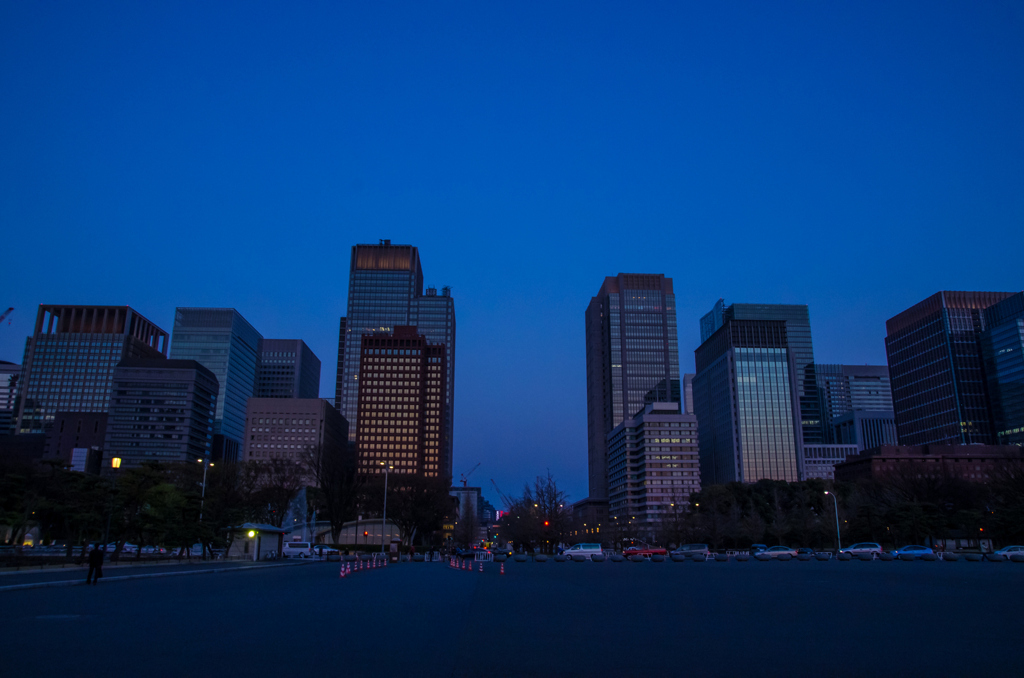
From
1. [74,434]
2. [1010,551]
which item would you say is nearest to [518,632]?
[1010,551]

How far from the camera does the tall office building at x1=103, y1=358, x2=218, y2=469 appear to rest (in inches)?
7515

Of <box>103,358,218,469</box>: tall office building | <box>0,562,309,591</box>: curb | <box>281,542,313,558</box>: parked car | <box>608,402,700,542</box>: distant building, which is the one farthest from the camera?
<box>103,358,218,469</box>: tall office building

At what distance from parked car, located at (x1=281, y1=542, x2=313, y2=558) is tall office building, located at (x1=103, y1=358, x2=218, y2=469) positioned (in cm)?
13465

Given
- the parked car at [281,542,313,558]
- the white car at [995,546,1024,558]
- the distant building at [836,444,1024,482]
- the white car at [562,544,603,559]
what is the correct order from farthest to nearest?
the distant building at [836,444,1024,482]
the parked car at [281,542,313,558]
the white car at [562,544,603,559]
the white car at [995,546,1024,558]

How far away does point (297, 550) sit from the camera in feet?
231

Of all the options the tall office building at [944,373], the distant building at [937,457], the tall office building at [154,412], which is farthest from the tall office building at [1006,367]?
the tall office building at [154,412]

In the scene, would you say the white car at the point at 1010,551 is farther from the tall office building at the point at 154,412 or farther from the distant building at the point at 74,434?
the distant building at the point at 74,434

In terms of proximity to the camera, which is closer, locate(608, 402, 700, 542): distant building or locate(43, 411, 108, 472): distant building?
locate(608, 402, 700, 542): distant building

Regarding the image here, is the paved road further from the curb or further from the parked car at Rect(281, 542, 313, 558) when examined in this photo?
the parked car at Rect(281, 542, 313, 558)

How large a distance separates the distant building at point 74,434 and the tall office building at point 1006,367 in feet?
768

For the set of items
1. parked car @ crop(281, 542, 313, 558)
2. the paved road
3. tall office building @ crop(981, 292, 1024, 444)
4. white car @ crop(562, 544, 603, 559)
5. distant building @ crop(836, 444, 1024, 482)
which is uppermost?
tall office building @ crop(981, 292, 1024, 444)

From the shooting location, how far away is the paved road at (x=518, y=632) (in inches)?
347

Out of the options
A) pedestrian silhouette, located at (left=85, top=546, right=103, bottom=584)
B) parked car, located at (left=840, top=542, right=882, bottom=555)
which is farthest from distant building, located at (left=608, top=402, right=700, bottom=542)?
pedestrian silhouette, located at (left=85, top=546, right=103, bottom=584)

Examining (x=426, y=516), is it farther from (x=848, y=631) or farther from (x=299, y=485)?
(x=848, y=631)
